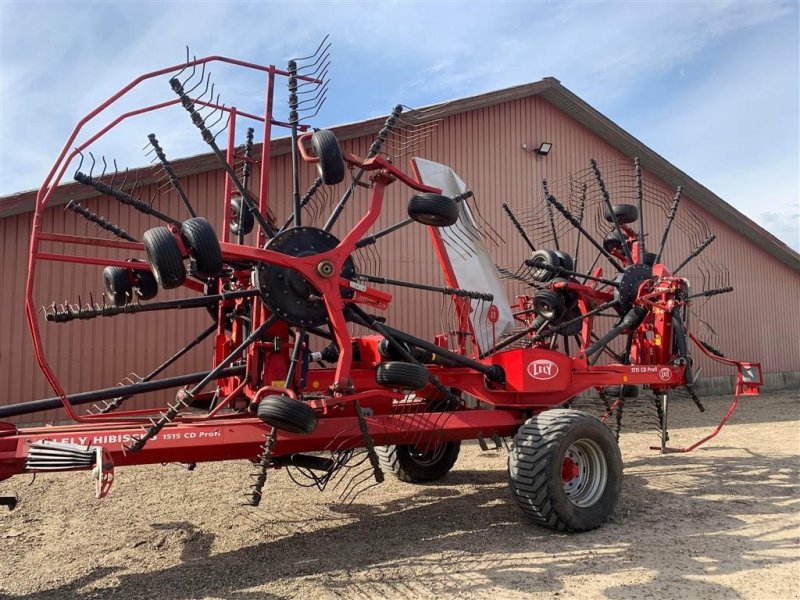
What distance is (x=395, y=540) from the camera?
5.25m

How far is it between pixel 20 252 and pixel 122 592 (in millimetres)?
5855

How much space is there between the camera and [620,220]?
8.62 m

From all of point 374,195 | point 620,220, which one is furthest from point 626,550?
point 620,220

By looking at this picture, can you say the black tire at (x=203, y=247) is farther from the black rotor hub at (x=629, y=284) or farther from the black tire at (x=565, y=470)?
the black rotor hub at (x=629, y=284)

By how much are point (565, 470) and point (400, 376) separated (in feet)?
6.06

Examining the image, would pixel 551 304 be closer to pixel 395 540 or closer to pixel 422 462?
pixel 422 462

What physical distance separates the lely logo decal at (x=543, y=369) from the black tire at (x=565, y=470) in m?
0.41

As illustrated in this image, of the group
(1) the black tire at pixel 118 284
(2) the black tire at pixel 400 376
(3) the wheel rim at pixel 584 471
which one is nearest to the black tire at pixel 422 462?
(3) the wheel rim at pixel 584 471

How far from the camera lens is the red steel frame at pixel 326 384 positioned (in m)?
4.33

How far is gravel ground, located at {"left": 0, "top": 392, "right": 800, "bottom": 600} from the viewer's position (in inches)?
169

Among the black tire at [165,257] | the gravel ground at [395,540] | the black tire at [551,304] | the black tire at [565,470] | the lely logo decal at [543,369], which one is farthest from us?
the black tire at [551,304]

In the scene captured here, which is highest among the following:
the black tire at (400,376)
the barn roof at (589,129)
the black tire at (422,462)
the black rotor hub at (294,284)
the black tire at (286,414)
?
the barn roof at (589,129)

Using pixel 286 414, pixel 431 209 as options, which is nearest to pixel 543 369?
pixel 431 209

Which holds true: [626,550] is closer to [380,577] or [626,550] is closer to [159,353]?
[380,577]
